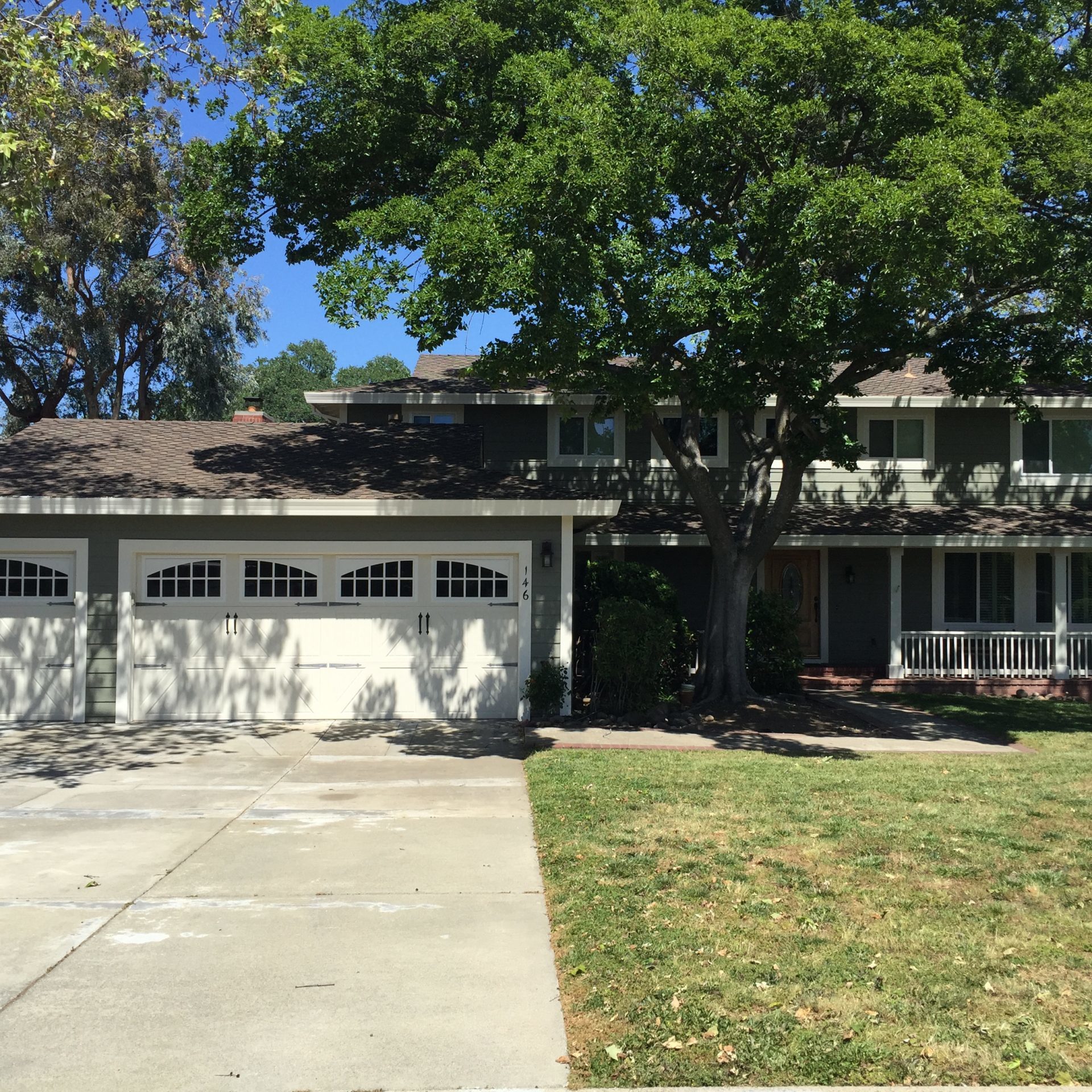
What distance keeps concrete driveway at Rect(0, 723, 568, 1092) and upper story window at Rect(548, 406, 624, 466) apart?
999 cm

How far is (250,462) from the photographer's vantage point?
15.7m

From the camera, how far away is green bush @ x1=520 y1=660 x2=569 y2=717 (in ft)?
45.3

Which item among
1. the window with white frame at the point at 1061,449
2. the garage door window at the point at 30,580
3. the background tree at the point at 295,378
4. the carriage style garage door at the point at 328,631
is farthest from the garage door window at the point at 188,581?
the background tree at the point at 295,378

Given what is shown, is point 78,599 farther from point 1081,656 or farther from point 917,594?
point 1081,656

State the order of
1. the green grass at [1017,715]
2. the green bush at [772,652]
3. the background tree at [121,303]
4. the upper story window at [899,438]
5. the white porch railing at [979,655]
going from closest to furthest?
the green grass at [1017,715]
the green bush at [772,652]
the white porch railing at [979,655]
the upper story window at [899,438]
the background tree at [121,303]

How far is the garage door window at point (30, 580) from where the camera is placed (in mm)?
13906

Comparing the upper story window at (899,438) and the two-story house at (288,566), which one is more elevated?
the upper story window at (899,438)

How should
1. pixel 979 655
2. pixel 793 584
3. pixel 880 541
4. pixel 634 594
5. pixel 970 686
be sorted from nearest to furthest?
pixel 634 594
pixel 880 541
pixel 970 686
pixel 979 655
pixel 793 584

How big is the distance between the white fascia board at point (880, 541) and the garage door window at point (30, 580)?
8022mm

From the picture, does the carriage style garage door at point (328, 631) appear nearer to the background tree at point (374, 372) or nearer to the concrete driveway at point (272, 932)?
the concrete driveway at point (272, 932)

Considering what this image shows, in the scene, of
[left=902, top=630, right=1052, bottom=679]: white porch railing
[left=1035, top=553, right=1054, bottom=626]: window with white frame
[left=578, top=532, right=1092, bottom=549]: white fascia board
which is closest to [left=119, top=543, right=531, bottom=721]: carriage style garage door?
[left=578, top=532, right=1092, bottom=549]: white fascia board

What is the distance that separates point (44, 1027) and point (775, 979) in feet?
11.1

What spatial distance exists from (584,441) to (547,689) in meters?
7.42

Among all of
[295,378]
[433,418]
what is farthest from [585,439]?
[295,378]
